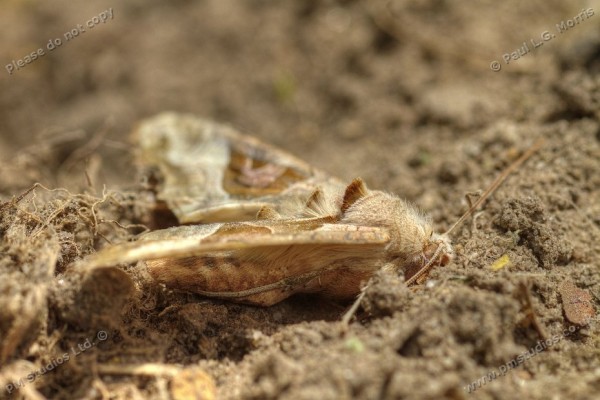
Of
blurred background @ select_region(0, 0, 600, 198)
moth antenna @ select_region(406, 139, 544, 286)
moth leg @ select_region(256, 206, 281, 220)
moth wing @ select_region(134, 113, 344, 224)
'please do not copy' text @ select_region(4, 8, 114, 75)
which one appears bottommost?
moth antenna @ select_region(406, 139, 544, 286)

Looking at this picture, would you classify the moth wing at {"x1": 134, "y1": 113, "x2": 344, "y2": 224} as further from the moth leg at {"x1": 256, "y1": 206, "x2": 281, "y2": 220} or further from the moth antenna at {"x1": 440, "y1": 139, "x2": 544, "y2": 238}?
the moth antenna at {"x1": 440, "y1": 139, "x2": 544, "y2": 238}

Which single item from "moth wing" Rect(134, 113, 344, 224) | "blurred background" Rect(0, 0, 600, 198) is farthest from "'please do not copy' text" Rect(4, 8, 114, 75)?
"moth wing" Rect(134, 113, 344, 224)

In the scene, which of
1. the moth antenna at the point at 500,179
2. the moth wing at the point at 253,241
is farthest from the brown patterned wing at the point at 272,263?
the moth antenna at the point at 500,179

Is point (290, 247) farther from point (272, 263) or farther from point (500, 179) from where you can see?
point (500, 179)

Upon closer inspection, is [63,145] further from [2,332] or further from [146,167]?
[2,332]

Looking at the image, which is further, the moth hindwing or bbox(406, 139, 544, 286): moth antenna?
bbox(406, 139, 544, 286): moth antenna

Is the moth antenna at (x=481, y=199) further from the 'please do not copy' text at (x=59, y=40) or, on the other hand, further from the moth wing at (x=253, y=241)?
the 'please do not copy' text at (x=59, y=40)

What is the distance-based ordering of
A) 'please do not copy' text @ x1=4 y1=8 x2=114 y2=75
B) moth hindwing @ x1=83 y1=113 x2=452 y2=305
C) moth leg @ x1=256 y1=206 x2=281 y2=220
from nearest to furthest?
moth hindwing @ x1=83 y1=113 x2=452 y2=305, moth leg @ x1=256 y1=206 x2=281 y2=220, 'please do not copy' text @ x1=4 y1=8 x2=114 y2=75
